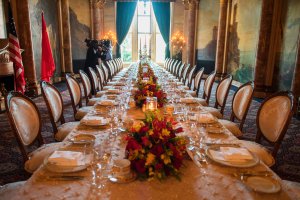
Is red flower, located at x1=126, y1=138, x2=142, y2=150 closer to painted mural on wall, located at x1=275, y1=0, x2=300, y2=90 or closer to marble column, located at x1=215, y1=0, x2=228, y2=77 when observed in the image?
painted mural on wall, located at x1=275, y1=0, x2=300, y2=90

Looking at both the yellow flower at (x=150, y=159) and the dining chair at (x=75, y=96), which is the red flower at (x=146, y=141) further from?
the dining chair at (x=75, y=96)

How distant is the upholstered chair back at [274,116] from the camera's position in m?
2.39

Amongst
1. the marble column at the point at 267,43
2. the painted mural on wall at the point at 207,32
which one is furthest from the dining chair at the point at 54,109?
the painted mural on wall at the point at 207,32

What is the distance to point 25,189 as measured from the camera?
1325mm

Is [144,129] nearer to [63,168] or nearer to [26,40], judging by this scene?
[63,168]

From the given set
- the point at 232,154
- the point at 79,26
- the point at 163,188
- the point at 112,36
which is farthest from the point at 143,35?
the point at 163,188

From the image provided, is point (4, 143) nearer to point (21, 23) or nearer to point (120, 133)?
point (120, 133)

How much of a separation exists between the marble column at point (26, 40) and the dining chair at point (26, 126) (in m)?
5.42

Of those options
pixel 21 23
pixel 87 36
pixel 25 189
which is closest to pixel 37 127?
pixel 25 189

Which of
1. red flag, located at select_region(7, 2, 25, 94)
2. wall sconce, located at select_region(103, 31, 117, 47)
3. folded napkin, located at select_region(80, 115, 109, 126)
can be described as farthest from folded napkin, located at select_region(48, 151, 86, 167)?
wall sconce, located at select_region(103, 31, 117, 47)

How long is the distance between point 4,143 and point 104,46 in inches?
212

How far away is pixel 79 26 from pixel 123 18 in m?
3.54

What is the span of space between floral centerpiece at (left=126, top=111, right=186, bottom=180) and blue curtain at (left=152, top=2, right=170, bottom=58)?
1511cm

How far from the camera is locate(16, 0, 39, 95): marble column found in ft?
23.2
